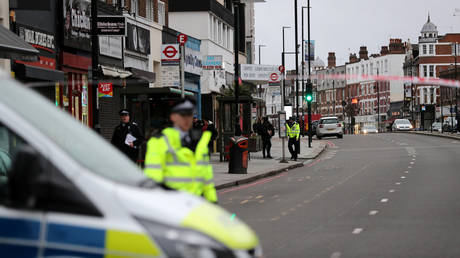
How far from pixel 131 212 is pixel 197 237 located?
35 centimetres

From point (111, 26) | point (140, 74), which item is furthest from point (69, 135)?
point (140, 74)

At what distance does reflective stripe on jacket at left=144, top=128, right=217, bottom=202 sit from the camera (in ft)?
22.4

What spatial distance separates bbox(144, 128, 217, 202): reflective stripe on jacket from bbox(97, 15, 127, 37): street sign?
11.9 meters

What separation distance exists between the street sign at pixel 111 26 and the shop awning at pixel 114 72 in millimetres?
7483

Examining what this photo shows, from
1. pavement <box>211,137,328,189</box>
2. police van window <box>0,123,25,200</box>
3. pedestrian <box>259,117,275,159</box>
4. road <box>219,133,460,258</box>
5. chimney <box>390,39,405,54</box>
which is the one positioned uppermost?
chimney <box>390,39,405,54</box>

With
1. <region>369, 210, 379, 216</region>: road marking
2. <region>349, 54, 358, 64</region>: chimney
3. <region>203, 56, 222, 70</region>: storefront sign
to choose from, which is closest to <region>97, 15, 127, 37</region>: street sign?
<region>369, 210, 379, 216</region>: road marking

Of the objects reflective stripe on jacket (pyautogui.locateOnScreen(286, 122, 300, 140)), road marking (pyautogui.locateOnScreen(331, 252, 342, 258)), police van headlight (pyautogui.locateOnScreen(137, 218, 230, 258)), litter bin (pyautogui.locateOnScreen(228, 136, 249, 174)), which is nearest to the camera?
police van headlight (pyautogui.locateOnScreen(137, 218, 230, 258))

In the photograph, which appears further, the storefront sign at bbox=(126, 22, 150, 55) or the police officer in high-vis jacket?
the storefront sign at bbox=(126, 22, 150, 55)

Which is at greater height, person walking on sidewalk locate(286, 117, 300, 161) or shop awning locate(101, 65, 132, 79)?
shop awning locate(101, 65, 132, 79)

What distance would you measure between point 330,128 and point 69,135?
60862 mm

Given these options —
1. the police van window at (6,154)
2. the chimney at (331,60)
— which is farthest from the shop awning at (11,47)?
the chimney at (331,60)

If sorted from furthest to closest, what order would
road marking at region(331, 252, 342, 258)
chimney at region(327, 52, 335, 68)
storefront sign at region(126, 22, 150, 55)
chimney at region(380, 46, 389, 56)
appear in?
chimney at region(327, 52, 335, 68) → chimney at region(380, 46, 389, 56) → storefront sign at region(126, 22, 150, 55) → road marking at region(331, 252, 342, 258)

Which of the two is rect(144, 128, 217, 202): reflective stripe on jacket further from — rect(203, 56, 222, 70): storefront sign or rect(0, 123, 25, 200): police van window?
rect(203, 56, 222, 70): storefront sign

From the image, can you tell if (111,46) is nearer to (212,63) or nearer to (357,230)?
(212,63)
